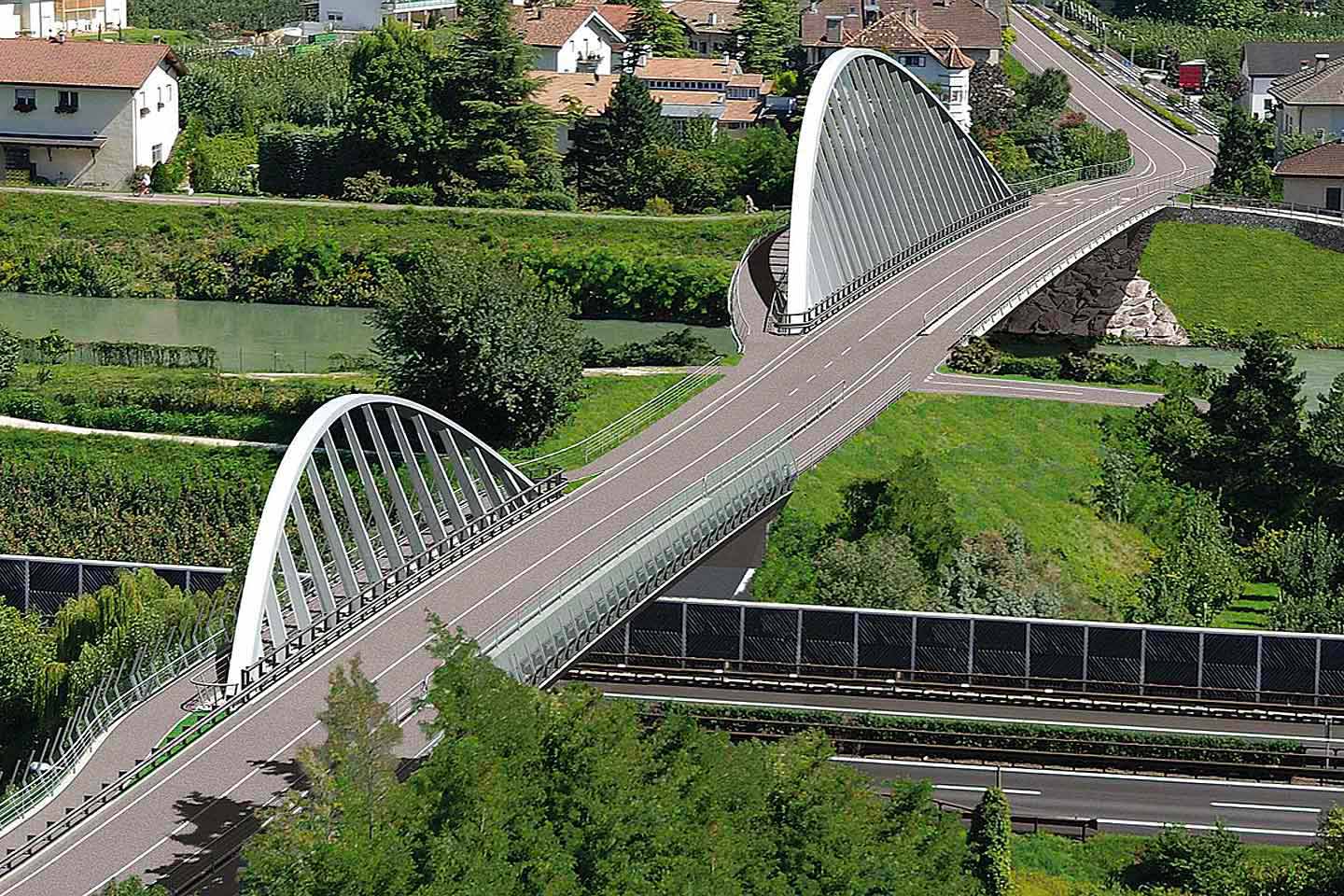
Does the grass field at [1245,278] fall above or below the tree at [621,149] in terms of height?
below

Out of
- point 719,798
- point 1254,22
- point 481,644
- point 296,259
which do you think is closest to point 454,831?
point 719,798

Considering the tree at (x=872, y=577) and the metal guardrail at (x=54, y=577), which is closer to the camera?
the metal guardrail at (x=54, y=577)

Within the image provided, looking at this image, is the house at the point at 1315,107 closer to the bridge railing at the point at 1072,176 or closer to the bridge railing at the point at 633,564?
the bridge railing at the point at 1072,176

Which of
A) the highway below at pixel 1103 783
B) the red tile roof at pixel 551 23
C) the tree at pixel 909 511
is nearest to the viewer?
the highway below at pixel 1103 783

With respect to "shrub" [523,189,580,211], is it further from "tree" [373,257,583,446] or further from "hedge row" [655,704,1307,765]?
"hedge row" [655,704,1307,765]

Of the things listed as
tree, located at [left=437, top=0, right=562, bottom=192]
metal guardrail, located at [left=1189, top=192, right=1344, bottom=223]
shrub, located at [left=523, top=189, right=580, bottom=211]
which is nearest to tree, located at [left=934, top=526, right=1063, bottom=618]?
shrub, located at [left=523, top=189, right=580, bottom=211]

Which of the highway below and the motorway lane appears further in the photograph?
the highway below

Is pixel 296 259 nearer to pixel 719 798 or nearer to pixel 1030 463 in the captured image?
pixel 1030 463

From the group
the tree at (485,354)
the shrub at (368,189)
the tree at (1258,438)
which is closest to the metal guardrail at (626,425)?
the tree at (485,354)
